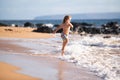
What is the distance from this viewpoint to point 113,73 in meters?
7.70

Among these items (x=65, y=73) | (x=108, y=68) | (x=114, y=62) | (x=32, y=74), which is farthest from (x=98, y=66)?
(x=32, y=74)

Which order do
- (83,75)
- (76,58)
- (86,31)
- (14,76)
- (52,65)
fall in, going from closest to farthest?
1. (14,76)
2. (83,75)
3. (52,65)
4. (76,58)
5. (86,31)

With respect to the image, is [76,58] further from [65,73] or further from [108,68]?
[65,73]

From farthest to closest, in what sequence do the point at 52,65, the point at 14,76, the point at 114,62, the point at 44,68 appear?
the point at 114,62, the point at 52,65, the point at 44,68, the point at 14,76

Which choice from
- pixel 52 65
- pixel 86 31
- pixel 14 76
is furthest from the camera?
pixel 86 31

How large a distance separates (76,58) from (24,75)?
372 centimetres

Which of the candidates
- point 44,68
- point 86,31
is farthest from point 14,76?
point 86,31

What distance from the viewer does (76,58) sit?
1030 cm

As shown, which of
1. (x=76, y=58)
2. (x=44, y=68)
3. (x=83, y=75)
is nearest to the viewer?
(x=83, y=75)

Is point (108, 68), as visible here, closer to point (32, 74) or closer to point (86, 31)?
point (32, 74)

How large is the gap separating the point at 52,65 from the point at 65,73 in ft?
4.04

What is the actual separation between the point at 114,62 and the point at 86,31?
22.7 meters

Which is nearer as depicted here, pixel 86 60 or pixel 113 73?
pixel 113 73

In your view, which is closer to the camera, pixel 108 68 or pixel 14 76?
pixel 14 76
